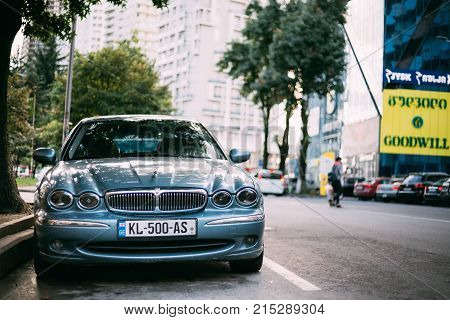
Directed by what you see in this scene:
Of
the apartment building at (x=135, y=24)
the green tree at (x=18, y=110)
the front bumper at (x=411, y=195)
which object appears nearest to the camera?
the front bumper at (x=411, y=195)

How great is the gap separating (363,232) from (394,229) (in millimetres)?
937

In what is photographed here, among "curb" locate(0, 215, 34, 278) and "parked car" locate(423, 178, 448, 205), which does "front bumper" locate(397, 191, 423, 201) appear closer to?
"parked car" locate(423, 178, 448, 205)

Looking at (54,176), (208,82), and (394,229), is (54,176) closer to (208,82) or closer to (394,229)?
(394,229)

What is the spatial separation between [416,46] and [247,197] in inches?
1660

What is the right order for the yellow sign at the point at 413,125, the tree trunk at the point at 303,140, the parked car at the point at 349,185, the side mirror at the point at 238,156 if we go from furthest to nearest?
the yellow sign at the point at 413,125, the parked car at the point at 349,185, the tree trunk at the point at 303,140, the side mirror at the point at 238,156

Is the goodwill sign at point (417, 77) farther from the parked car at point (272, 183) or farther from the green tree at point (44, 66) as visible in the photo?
the green tree at point (44, 66)

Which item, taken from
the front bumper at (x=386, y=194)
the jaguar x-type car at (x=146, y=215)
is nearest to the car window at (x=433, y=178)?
the front bumper at (x=386, y=194)

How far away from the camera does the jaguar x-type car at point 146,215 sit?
4.95 metres

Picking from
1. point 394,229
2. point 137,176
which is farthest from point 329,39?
point 137,176

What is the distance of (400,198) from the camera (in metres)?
29.0

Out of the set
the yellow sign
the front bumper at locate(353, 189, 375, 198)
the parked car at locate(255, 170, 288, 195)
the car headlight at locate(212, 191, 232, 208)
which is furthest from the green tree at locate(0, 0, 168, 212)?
the yellow sign

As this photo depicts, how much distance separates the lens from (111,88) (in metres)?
42.1

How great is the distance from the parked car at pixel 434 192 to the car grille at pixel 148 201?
70.3 ft

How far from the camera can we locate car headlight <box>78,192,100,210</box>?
5027mm
